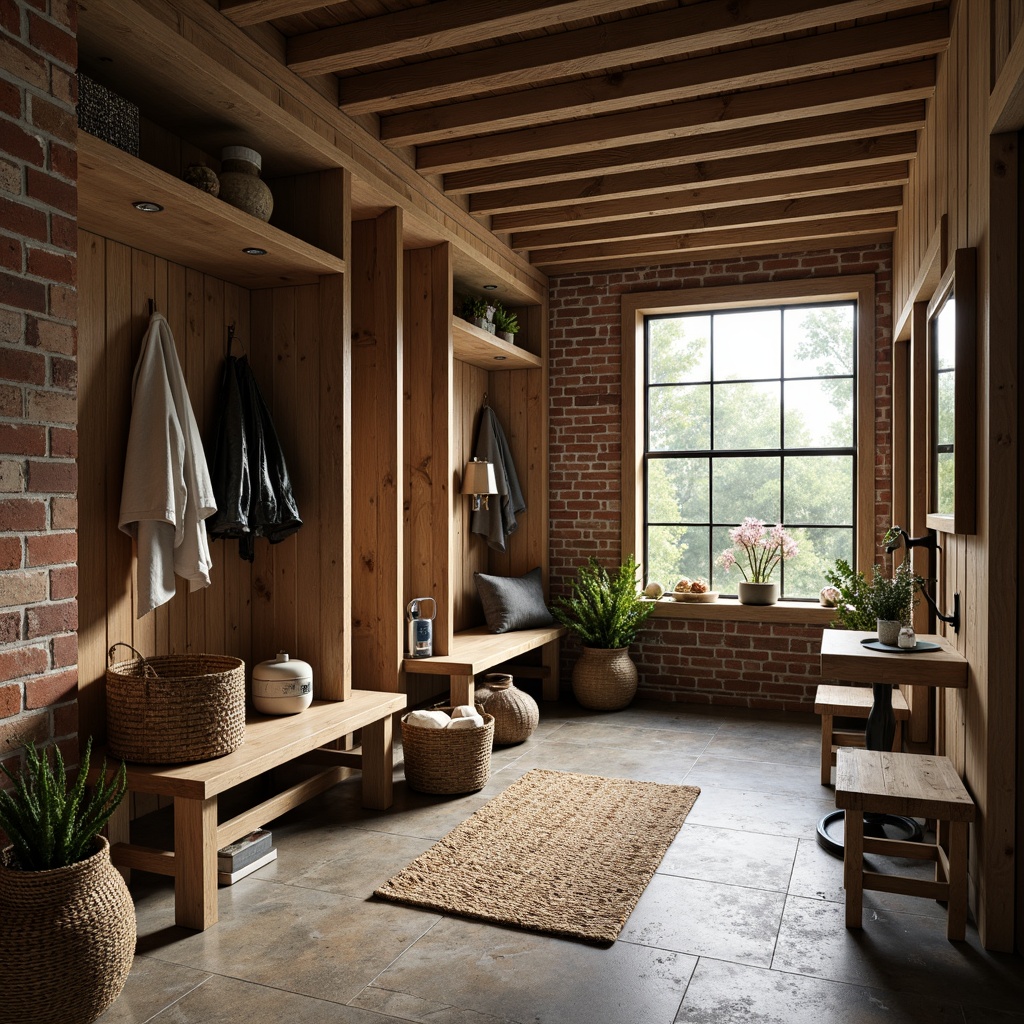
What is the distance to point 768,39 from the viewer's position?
3398mm

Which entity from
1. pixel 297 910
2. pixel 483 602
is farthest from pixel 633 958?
pixel 483 602

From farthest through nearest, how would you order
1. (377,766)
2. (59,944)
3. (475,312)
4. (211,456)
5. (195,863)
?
(475,312) < (377,766) < (211,456) < (195,863) < (59,944)

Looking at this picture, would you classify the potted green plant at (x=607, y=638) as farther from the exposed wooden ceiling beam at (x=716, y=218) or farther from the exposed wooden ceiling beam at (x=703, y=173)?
the exposed wooden ceiling beam at (x=703, y=173)

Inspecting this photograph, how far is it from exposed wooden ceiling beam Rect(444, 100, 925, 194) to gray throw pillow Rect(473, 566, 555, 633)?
240 centimetres

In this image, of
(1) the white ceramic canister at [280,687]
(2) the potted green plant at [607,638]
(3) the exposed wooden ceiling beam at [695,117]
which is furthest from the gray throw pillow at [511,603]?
(3) the exposed wooden ceiling beam at [695,117]

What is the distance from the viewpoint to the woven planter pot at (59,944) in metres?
1.99

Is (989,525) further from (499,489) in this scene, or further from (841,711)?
(499,489)

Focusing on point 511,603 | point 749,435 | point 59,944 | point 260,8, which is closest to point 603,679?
point 511,603

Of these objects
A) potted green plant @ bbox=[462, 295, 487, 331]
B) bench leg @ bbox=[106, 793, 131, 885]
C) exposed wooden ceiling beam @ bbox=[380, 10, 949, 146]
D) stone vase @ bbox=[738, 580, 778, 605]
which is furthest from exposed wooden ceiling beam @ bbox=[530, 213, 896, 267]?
bench leg @ bbox=[106, 793, 131, 885]

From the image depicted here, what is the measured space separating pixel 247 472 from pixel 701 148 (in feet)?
8.61

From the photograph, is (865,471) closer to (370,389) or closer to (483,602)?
(483,602)

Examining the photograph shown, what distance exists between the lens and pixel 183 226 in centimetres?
306

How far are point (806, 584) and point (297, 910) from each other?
4.04m

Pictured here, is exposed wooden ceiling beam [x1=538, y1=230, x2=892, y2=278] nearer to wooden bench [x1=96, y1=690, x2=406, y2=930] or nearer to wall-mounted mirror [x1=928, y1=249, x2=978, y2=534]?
wall-mounted mirror [x1=928, y1=249, x2=978, y2=534]
